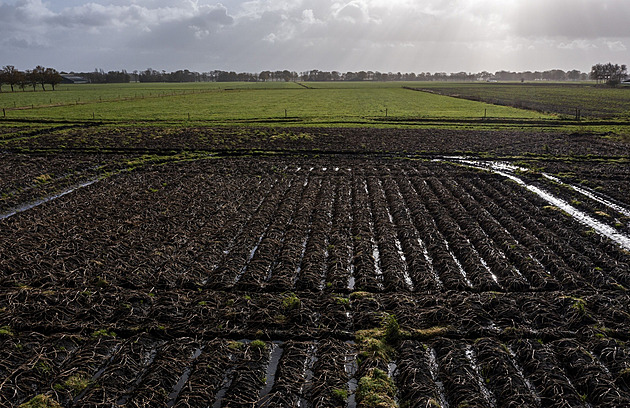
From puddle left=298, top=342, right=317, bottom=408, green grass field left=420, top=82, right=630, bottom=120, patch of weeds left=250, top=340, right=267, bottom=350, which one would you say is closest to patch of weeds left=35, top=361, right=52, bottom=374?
patch of weeds left=250, top=340, right=267, bottom=350

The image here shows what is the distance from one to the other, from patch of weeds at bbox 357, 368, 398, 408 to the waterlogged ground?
0.12 ft

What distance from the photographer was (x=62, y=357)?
8523 mm

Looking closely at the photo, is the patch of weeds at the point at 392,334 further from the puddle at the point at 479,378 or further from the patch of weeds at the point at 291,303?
the patch of weeds at the point at 291,303

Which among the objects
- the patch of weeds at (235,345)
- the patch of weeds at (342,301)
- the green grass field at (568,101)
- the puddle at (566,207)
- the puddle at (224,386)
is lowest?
the puddle at (224,386)

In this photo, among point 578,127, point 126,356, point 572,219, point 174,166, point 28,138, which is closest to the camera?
point 126,356

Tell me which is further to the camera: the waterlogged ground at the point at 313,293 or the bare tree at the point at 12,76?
the bare tree at the point at 12,76

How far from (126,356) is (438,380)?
6207mm

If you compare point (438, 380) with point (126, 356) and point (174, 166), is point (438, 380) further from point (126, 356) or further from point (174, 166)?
point (174, 166)

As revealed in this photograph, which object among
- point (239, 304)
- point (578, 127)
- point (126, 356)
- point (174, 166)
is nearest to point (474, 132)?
point (578, 127)

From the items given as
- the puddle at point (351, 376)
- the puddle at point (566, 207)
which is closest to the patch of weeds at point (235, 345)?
the puddle at point (351, 376)

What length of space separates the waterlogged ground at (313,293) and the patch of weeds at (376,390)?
36 millimetres

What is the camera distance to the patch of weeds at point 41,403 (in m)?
7.14

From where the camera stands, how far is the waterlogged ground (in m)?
7.88

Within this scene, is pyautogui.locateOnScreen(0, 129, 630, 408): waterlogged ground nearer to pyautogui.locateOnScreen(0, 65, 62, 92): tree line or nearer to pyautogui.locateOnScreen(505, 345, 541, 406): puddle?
pyautogui.locateOnScreen(505, 345, 541, 406): puddle
